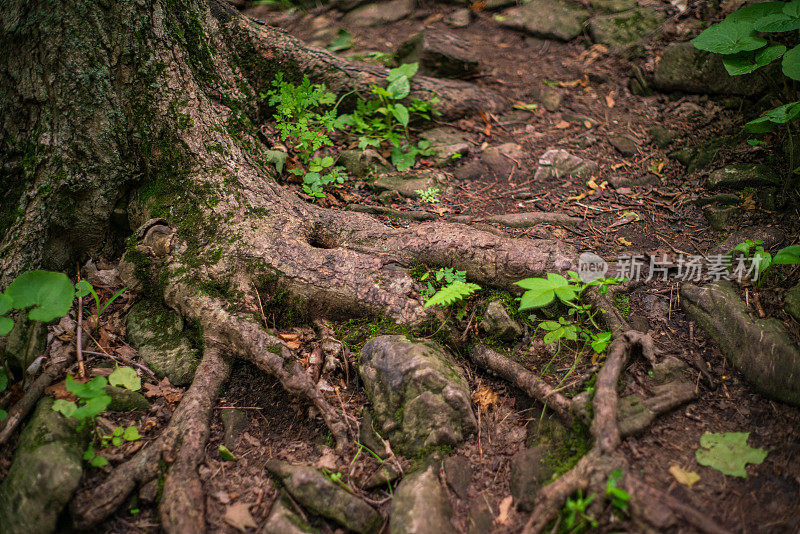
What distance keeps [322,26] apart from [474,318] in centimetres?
569

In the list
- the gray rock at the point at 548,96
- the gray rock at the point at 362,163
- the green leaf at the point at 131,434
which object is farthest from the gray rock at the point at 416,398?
the gray rock at the point at 548,96

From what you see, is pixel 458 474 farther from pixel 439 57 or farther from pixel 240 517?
pixel 439 57

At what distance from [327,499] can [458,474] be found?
0.69 m

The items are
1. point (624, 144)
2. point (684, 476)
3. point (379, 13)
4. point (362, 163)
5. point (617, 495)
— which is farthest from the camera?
point (379, 13)

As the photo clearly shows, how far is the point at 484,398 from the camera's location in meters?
2.72

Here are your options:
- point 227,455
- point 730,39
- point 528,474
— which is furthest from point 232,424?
point 730,39

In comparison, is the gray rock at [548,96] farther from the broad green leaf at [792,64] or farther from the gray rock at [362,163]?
the broad green leaf at [792,64]

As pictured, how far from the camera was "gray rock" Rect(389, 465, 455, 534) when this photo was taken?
81.8 inches

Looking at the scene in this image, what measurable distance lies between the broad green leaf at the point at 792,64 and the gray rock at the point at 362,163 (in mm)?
3056

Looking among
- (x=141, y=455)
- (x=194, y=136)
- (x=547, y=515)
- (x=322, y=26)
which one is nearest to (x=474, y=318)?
(x=547, y=515)

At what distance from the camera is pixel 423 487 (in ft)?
7.30

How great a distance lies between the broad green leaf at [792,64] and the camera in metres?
2.95

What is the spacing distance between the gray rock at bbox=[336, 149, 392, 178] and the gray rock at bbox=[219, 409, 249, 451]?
2441 millimetres

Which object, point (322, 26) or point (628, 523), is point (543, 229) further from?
point (322, 26)
